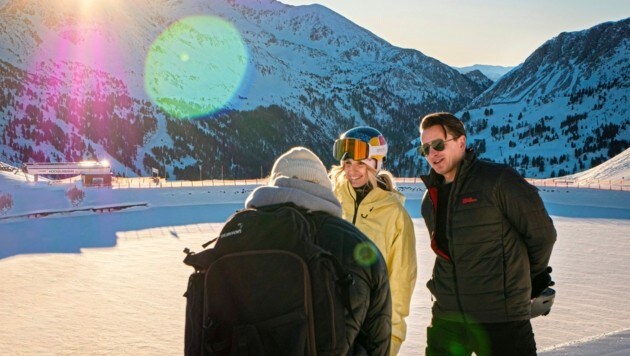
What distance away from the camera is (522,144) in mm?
149125

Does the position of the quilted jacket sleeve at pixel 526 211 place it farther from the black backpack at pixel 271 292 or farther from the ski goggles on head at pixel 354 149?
the black backpack at pixel 271 292

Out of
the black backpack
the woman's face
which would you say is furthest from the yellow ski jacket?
the black backpack

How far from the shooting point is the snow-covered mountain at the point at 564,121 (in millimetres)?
136500

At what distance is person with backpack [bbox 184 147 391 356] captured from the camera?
5.98ft

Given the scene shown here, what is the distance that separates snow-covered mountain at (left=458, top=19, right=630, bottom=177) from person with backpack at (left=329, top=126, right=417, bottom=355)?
138 metres

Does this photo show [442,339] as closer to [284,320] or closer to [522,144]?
[284,320]

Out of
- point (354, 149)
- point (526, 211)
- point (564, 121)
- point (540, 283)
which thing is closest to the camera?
point (526, 211)

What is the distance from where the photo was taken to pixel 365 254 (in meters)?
1.98

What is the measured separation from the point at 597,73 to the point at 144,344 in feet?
695

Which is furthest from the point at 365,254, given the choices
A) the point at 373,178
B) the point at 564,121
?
the point at 564,121

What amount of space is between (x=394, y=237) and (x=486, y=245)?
1.84ft

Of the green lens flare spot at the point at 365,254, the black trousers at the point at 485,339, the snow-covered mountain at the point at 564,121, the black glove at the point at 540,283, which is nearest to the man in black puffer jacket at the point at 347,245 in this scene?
the green lens flare spot at the point at 365,254

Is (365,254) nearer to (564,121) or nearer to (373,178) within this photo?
(373,178)

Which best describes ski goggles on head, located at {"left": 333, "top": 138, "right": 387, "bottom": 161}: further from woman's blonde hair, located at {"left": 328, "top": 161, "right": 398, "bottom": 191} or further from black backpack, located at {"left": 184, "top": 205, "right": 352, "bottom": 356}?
black backpack, located at {"left": 184, "top": 205, "right": 352, "bottom": 356}
